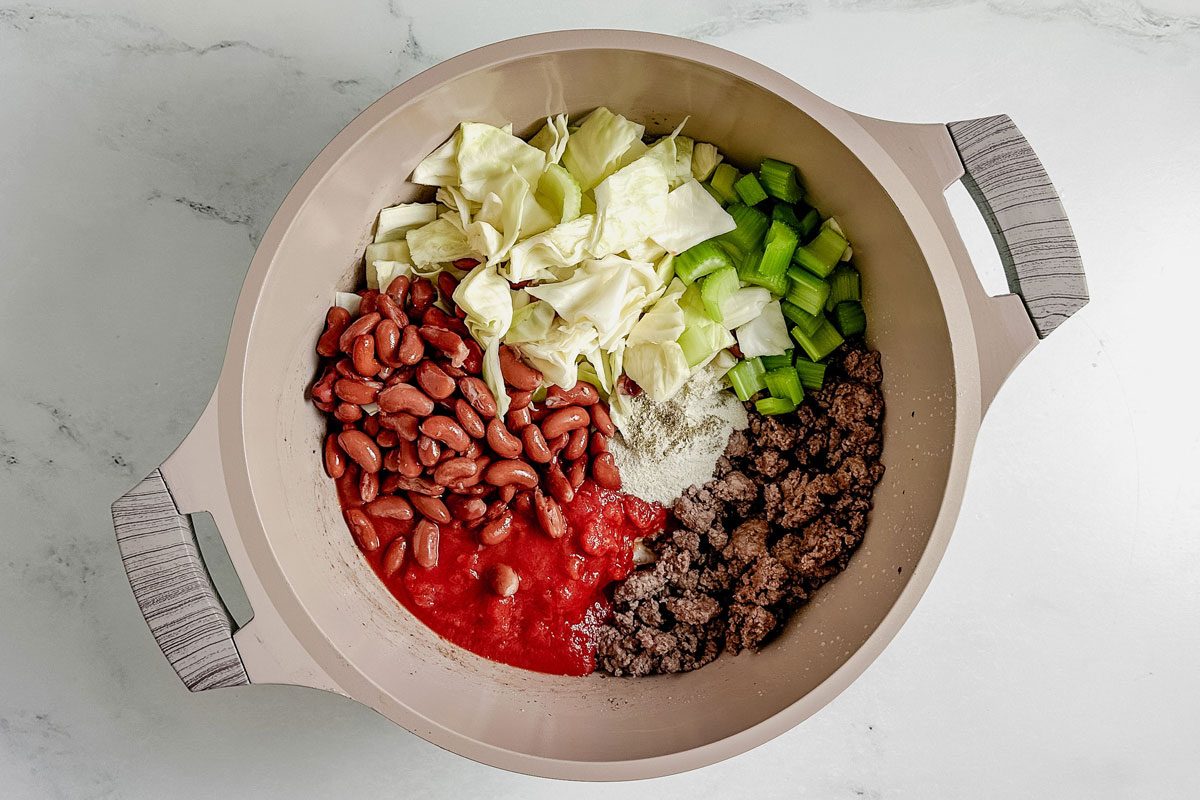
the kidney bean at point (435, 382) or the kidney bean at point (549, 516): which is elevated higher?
the kidney bean at point (435, 382)

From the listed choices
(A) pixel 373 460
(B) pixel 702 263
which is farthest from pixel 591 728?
(B) pixel 702 263

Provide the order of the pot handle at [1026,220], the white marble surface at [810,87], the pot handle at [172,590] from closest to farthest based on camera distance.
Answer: the pot handle at [172,590] < the pot handle at [1026,220] < the white marble surface at [810,87]

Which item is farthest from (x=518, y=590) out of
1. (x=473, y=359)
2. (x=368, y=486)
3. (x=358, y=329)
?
(x=358, y=329)

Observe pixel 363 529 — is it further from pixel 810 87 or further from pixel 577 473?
pixel 810 87

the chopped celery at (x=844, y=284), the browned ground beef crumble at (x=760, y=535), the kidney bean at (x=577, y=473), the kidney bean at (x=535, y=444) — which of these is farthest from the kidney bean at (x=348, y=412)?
the chopped celery at (x=844, y=284)

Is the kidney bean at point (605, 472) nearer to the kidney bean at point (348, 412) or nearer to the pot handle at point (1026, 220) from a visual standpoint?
the kidney bean at point (348, 412)

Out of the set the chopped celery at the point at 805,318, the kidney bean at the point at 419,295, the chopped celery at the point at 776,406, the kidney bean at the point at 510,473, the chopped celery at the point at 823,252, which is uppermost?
the chopped celery at the point at 823,252
